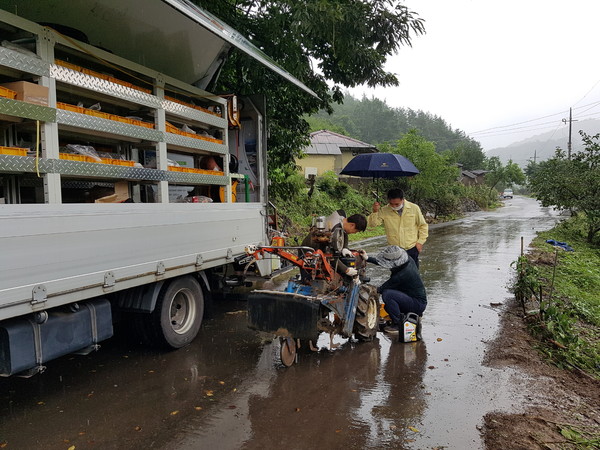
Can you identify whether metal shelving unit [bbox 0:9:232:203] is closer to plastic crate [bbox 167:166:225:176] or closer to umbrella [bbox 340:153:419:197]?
plastic crate [bbox 167:166:225:176]

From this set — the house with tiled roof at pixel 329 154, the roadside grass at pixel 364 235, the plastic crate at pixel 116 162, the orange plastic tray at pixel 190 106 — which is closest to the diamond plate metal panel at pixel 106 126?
the plastic crate at pixel 116 162

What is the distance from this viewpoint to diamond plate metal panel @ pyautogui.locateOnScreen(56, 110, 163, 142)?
3.90 m

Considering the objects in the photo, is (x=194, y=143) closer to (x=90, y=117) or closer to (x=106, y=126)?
(x=106, y=126)

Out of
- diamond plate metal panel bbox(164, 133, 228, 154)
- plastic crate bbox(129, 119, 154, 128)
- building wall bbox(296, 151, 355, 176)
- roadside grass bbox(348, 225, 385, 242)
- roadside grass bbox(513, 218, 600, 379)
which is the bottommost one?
roadside grass bbox(513, 218, 600, 379)

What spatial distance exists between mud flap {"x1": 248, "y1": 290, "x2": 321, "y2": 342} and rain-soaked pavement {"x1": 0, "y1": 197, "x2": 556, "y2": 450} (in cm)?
44

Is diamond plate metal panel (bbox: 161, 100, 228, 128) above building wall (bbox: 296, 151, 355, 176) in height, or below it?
below

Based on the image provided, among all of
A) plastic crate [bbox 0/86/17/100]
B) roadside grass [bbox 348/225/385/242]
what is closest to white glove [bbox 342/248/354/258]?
plastic crate [bbox 0/86/17/100]

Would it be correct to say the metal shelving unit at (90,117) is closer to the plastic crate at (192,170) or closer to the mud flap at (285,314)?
the plastic crate at (192,170)

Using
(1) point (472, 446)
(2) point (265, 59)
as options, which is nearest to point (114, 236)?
(2) point (265, 59)

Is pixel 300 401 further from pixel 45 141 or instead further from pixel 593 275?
pixel 593 275

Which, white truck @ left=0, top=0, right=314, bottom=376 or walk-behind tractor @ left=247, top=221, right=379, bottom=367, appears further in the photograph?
walk-behind tractor @ left=247, top=221, right=379, bottom=367

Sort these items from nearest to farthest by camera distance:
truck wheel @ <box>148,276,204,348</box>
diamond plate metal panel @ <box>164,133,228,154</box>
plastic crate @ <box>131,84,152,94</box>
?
plastic crate @ <box>131,84,152,94</box> < truck wheel @ <box>148,276,204,348</box> < diamond plate metal panel @ <box>164,133,228,154</box>

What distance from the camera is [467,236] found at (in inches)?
739

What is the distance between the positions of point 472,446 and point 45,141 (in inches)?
159
